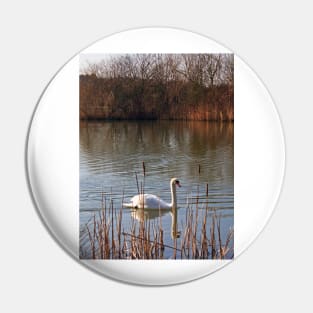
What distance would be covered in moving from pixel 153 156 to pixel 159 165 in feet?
0.21

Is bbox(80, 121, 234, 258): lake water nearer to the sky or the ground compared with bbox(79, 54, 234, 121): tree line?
nearer to the ground

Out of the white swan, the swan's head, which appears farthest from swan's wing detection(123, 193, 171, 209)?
the swan's head

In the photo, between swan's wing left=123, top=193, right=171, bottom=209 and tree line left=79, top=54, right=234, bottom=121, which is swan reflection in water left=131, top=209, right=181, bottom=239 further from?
tree line left=79, top=54, right=234, bottom=121

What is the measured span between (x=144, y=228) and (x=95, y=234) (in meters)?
0.30

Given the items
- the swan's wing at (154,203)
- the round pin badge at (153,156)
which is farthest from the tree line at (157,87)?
the swan's wing at (154,203)

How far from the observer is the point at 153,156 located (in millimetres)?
28656

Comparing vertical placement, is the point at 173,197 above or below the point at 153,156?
below

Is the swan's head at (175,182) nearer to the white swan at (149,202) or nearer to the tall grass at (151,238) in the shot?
the white swan at (149,202)

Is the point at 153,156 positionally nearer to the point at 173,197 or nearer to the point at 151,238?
the point at 173,197

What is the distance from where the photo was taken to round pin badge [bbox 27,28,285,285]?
28609 millimetres

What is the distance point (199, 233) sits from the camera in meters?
28.6

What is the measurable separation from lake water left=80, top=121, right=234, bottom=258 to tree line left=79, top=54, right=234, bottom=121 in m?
0.07

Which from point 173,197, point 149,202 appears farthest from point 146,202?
point 173,197

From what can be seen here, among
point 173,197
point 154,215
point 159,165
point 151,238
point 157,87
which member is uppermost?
point 157,87
